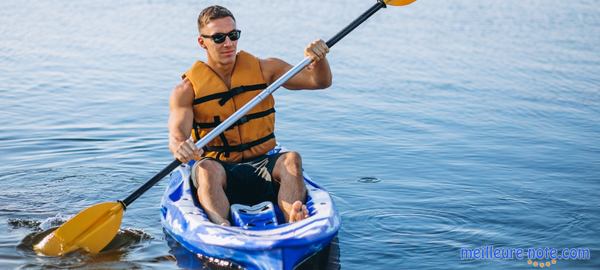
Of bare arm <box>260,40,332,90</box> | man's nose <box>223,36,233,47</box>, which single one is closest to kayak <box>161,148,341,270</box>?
bare arm <box>260,40,332,90</box>

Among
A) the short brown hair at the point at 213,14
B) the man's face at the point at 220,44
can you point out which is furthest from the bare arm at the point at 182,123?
the short brown hair at the point at 213,14

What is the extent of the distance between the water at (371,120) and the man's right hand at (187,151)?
58 centimetres

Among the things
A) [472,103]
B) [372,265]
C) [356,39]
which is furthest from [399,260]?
[356,39]

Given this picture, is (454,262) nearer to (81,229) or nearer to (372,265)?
(372,265)

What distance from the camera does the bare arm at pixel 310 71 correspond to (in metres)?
5.14

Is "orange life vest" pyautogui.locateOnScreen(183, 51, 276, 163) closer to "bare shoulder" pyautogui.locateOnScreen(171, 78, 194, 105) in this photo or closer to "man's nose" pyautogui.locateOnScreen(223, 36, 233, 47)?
"bare shoulder" pyautogui.locateOnScreen(171, 78, 194, 105)

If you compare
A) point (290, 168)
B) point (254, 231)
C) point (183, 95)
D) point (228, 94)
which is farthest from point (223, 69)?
point (254, 231)

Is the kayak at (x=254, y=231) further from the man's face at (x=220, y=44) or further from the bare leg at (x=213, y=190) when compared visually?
the man's face at (x=220, y=44)

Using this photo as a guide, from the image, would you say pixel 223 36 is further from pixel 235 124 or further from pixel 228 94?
pixel 235 124

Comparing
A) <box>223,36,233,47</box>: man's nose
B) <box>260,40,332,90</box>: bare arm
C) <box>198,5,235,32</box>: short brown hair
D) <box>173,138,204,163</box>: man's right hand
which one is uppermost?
<box>198,5,235,32</box>: short brown hair

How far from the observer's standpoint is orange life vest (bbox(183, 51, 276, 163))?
5355 millimetres

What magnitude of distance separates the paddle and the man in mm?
132

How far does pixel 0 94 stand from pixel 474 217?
540 cm

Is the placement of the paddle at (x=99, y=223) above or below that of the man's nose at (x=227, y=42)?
below
